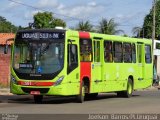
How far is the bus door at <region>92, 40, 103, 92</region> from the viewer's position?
23984 millimetres

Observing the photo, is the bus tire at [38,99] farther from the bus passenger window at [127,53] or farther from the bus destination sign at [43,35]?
→ the bus passenger window at [127,53]

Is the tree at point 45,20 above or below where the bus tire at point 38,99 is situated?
above

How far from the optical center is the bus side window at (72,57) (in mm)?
21891

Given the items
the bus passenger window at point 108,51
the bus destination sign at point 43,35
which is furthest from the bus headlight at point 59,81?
the bus passenger window at point 108,51

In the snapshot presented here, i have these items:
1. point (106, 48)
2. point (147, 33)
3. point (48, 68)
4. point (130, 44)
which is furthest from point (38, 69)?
point (147, 33)

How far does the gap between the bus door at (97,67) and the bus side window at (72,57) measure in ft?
5.59

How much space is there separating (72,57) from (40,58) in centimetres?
135

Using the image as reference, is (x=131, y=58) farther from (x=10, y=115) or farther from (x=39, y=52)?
(x=10, y=115)

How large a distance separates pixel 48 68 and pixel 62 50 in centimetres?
91

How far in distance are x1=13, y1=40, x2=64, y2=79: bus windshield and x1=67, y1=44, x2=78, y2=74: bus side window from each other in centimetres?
41

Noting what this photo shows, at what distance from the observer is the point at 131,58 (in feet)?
93.0

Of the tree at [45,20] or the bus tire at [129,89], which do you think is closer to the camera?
the bus tire at [129,89]

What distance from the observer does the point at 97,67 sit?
24.3 m

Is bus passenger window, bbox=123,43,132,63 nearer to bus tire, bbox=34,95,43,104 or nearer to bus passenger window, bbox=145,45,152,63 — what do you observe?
bus passenger window, bbox=145,45,152,63
